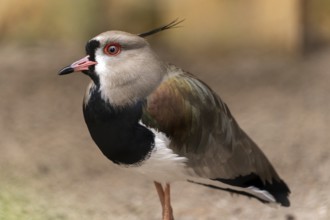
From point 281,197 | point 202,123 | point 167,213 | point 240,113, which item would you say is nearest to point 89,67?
point 202,123

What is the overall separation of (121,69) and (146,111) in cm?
18

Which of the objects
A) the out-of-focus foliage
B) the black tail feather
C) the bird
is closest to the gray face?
the bird

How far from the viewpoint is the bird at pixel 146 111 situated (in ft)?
8.66

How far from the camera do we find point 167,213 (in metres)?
3.06

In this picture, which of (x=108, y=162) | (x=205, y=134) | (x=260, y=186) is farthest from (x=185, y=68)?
(x=205, y=134)

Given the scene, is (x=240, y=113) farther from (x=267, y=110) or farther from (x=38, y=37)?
(x=38, y=37)

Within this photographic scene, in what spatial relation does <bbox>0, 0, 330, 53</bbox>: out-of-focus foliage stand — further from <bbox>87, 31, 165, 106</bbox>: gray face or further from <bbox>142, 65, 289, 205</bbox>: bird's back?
<bbox>87, 31, 165, 106</bbox>: gray face

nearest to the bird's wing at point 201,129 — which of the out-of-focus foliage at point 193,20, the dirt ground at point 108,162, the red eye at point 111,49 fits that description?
the red eye at point 111,49

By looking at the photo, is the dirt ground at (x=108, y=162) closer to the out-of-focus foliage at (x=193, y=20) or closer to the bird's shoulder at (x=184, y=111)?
the out-of-focus foliage at (x=193, y=20)

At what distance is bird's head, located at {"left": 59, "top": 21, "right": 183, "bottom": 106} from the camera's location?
264 cm

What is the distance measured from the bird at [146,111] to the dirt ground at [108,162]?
766 mm

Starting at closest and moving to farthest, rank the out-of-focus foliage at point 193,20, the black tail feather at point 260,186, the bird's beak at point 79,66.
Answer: the bird's beak at point 79,66, the black tail feather at point 260,186, the out-of-focus foliage at point 193,20

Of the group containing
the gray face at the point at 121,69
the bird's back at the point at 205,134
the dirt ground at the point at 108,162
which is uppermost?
the gray face at the point at 121,69

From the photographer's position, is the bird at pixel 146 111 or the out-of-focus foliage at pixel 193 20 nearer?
the bird at pixel 146 111
